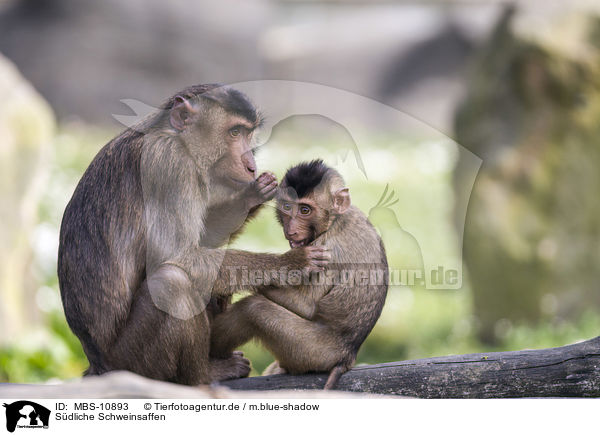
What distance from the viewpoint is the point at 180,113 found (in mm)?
4398

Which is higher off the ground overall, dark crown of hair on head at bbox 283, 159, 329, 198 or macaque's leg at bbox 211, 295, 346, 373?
dark crown of hair on head at bbox 283, 159, 329, 198

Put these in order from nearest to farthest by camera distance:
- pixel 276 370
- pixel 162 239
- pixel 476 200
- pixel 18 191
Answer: pixel 162 239, pixel 276 370, pixel 18 191, pixel 476 200

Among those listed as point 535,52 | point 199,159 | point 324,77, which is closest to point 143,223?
point 199,159

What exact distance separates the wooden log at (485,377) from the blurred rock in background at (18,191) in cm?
517

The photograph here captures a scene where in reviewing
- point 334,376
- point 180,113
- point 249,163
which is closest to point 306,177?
point 249,163

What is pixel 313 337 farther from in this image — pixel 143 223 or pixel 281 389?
pixel 143 223

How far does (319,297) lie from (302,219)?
50cm

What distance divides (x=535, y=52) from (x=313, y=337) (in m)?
6.27

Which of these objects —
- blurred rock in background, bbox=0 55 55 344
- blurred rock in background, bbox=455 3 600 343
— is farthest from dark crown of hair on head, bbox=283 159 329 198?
blurred rock in background, bbox=455 3 600 343

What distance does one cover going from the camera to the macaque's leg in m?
4.29

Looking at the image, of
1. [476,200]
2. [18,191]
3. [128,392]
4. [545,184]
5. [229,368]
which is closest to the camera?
[128,392]
